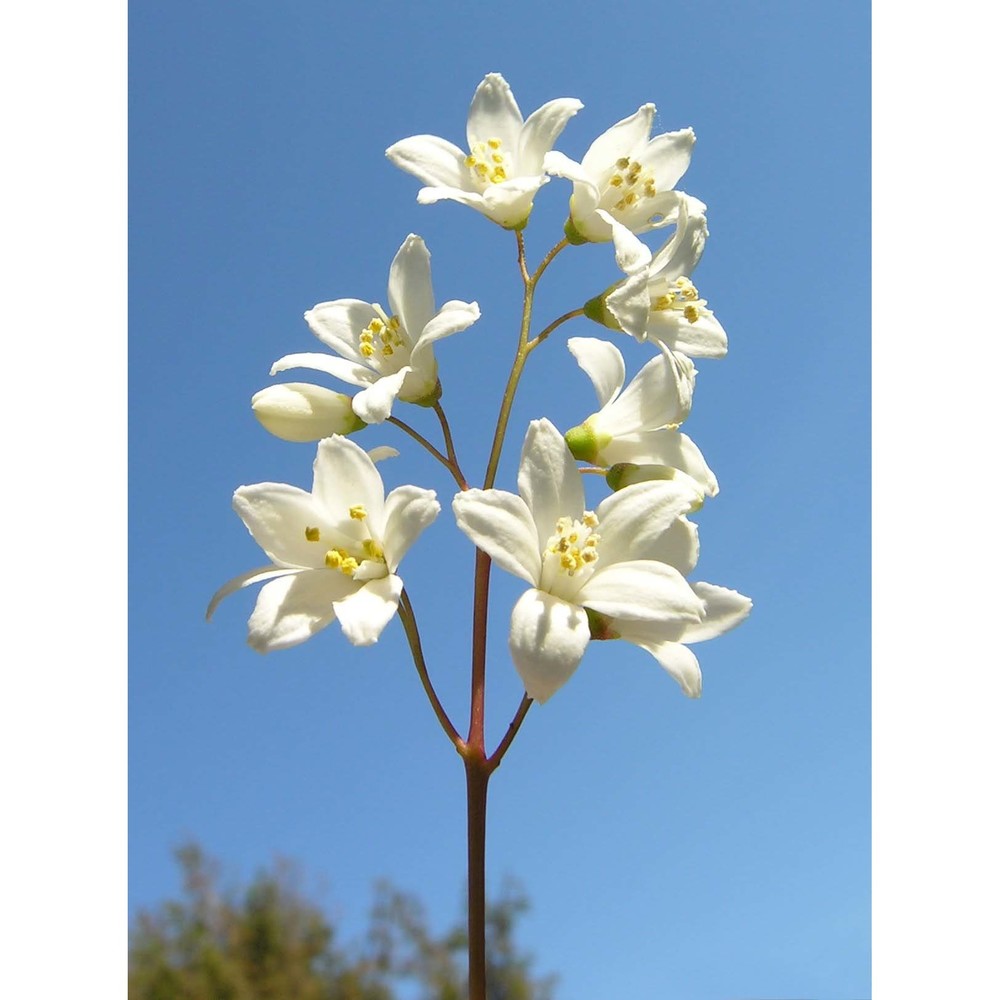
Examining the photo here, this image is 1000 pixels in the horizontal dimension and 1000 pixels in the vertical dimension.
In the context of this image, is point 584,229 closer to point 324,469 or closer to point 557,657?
point 324,469

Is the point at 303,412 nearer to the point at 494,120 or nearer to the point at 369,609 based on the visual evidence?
the point at 369,609

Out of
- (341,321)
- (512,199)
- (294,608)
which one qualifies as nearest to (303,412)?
(341,321)

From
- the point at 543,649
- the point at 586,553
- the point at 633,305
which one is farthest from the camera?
the point at 633,305

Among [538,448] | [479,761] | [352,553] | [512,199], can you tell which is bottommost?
[479,761]

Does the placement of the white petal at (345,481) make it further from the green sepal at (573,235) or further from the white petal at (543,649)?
the green sepal at (573,235)

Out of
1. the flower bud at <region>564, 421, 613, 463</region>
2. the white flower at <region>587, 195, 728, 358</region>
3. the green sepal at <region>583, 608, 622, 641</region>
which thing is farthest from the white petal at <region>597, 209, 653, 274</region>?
the green sepal at <region>583, 608, 622, 641</region>

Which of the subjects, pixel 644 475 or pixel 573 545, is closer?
pixel 573 545
